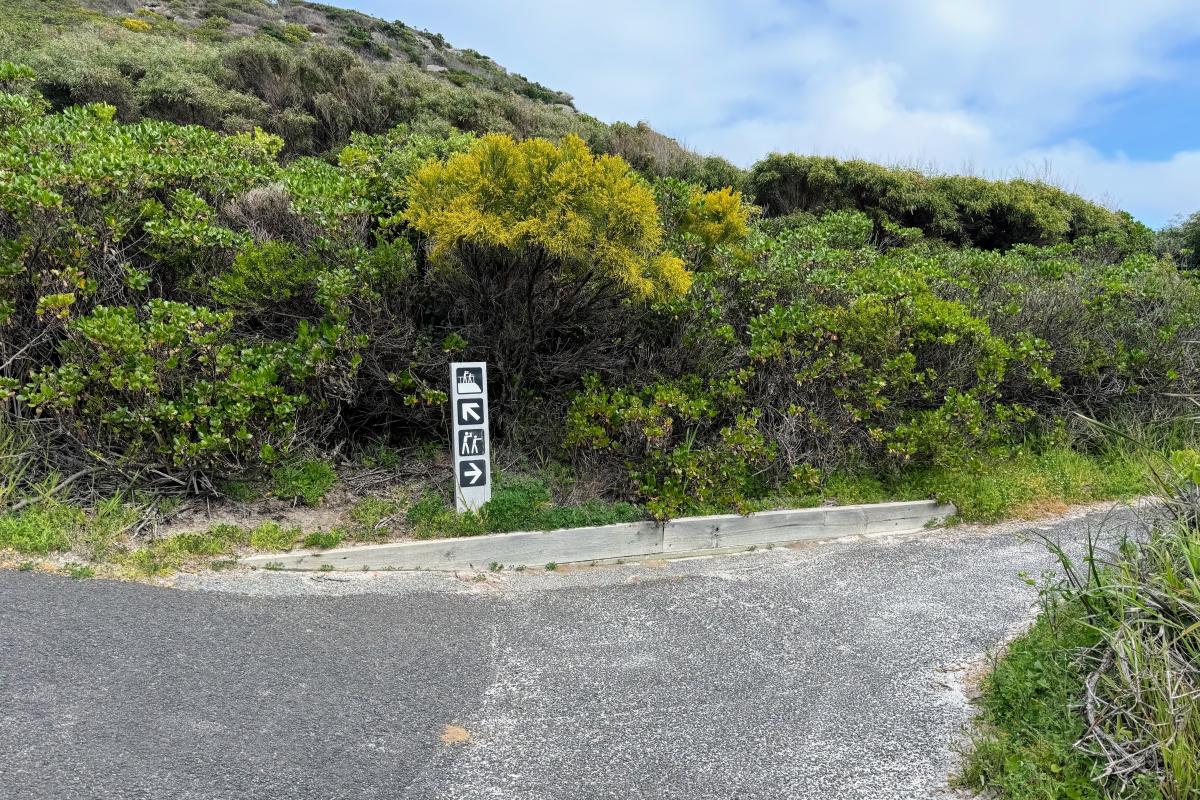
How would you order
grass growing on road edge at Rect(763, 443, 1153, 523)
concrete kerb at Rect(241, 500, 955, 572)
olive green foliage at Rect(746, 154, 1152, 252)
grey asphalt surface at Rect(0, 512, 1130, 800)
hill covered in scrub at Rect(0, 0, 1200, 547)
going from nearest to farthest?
grey asphalt surface at Rect(0, 512, 1130, 800)
concrete kerb at Rect(241, 500, 955, 572)
hill covered in scrub at Rect(0, 0, 1200, 547)
grass growing on road edge at Rect(763, 443, 1153, 523)
olive green foliage at Rect(746, 154, 1152, 252)

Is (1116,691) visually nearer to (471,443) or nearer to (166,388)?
(471,443)

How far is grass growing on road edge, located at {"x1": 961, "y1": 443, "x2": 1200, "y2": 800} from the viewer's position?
2.81 metres

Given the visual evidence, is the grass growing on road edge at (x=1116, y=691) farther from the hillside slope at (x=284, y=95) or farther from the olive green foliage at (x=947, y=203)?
the hillside slope at (x=284, y=95)

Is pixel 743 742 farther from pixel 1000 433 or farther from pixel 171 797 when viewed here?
pixel 1000 433

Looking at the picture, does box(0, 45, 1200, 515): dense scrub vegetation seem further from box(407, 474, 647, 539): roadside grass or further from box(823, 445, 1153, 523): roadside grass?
box(407, 474, 647, 539): roadside grass

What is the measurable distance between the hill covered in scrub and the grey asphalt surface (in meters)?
1.15

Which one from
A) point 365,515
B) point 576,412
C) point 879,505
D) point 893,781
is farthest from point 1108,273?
point 365,515

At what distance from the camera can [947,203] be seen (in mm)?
14977

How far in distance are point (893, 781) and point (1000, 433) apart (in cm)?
543

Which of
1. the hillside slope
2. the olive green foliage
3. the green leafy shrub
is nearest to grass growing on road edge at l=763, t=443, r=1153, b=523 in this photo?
the green leafy shrub

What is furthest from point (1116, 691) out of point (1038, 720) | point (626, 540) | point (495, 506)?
point (495, 506)

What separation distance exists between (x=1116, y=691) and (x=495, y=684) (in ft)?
9.38

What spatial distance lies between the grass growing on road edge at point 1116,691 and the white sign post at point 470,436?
3.77 metres

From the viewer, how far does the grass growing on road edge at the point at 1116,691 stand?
281cm
